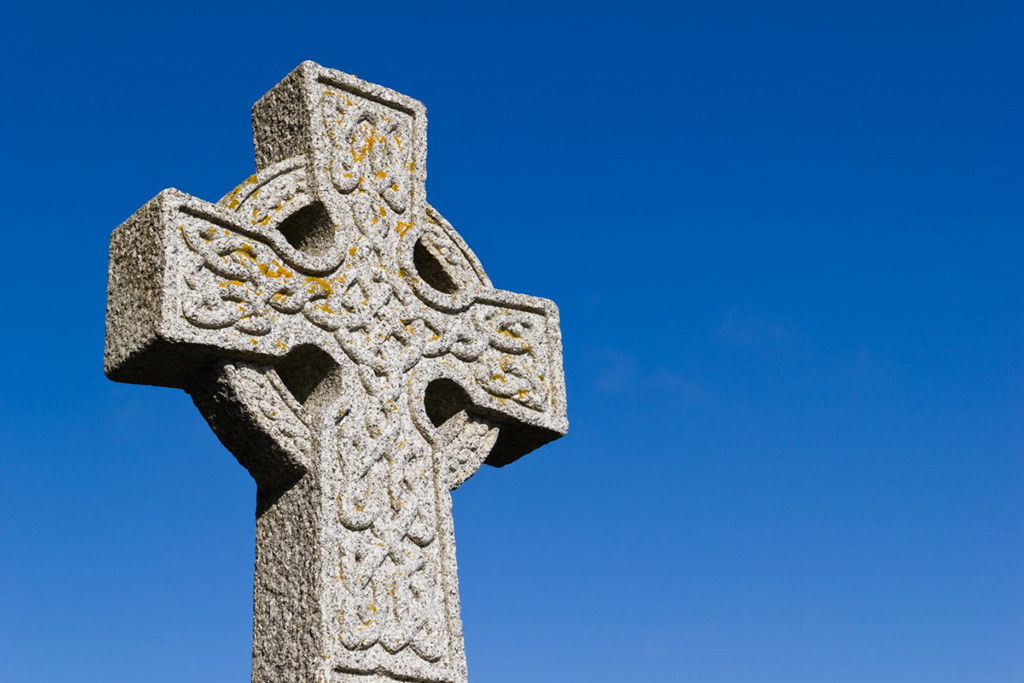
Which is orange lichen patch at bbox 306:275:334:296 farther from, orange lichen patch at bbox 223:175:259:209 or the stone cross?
orange lichen patch at bbox 223:175:259:209

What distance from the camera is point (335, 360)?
4.66 metres

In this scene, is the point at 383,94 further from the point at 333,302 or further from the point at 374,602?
the point at 374,602

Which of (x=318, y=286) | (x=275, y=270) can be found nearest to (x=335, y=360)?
(x=318, y=286)

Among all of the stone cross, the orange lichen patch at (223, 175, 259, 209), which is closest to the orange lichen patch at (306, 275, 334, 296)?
the stone cross

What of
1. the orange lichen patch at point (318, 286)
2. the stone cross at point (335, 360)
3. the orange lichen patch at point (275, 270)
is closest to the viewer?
the stone cross at point (335, 360)

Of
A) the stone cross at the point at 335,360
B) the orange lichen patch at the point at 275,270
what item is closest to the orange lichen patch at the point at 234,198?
the stone cross at the point at 335,360

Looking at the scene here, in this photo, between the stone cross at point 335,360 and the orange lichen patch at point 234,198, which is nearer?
the stone cross at point 335,360

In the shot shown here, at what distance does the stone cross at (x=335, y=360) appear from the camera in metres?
4.32

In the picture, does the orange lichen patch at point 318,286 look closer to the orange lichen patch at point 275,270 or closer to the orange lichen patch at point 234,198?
the orange lichen patch at point 275,270

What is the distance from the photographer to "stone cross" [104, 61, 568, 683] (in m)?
4.32

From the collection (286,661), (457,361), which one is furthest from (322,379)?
(286,661)

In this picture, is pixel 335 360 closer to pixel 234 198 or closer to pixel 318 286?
pixel 318 286

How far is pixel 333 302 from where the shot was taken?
474 centimetres

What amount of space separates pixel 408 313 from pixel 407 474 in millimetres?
Answer: 640
